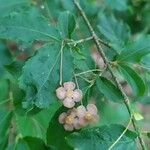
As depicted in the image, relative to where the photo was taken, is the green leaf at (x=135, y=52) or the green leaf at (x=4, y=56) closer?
the green leaf at (x=135, y=52)

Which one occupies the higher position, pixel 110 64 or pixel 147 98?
pixel 110 64

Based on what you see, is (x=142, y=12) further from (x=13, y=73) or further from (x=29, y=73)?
(x=29, y=73)

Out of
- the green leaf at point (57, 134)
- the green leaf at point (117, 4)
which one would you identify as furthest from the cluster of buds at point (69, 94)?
the green leaf at point (117, 4)

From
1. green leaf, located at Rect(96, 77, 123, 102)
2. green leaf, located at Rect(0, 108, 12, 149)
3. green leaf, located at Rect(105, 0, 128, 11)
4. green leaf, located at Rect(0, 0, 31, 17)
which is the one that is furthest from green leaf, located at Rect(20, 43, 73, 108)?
green leaf, located at Rect(105, 0, 128, 11)

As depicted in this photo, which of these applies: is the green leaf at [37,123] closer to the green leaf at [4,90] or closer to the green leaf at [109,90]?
the green leaf at [4,90]

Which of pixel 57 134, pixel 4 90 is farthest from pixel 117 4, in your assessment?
pixel 57 134

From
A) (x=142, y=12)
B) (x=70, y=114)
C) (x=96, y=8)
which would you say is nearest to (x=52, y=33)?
(x=70, y=114)
